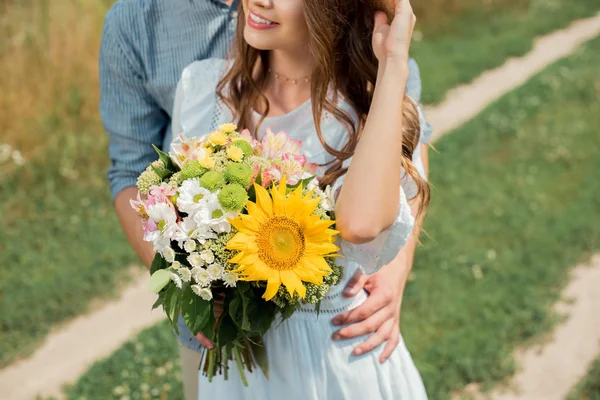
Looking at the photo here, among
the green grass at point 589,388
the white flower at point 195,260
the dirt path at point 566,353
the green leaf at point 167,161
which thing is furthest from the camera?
the dirt path at point 566,353

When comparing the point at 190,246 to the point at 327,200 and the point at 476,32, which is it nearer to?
the point at 327,200

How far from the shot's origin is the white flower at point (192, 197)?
1820mm

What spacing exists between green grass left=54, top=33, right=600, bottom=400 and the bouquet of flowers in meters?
2.23

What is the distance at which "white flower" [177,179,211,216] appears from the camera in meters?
1.82

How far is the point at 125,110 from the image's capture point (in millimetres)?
2619

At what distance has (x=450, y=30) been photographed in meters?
9.88

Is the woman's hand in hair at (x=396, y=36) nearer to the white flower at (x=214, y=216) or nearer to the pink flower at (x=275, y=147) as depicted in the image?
the pink flower at (x=275, y=147)

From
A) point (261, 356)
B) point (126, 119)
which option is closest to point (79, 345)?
point (126, 119)

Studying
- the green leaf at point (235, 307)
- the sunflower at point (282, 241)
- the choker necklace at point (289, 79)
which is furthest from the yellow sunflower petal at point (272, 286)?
the choker necklace at point (289, 79)

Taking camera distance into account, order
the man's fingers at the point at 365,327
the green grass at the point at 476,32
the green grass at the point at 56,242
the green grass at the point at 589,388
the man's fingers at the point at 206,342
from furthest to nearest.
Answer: the green grass at the point at 476,32 → the green grass at the point at 56,242 → the green grass at the point at 589,388 → the man's fingers at the point at 365,327 → the man's fingers at the point at 206,342

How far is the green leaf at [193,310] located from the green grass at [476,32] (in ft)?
20.6

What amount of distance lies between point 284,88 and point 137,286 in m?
2.77

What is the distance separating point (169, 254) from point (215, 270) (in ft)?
0.42

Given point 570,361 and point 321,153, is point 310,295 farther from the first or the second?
point 570,361
